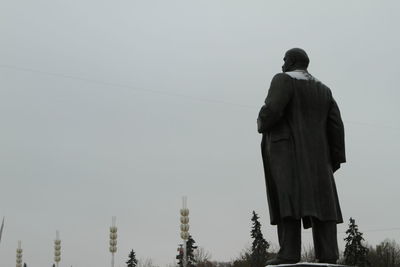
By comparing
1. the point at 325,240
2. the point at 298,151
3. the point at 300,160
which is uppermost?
the point at 298,151

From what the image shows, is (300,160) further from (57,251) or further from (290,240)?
(57,251)

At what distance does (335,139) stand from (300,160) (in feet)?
2.45

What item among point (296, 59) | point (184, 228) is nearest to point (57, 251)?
point (184, 228)

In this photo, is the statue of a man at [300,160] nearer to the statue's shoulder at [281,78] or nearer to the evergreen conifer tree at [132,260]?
the statue's shoulder at [281,78]

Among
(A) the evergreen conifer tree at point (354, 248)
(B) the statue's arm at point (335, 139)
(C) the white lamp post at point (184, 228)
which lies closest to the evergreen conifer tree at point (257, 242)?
(A) the evergreen conifer tree at point (354, 248)

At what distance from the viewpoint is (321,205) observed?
257 inches

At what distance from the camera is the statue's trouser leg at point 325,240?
641 cm

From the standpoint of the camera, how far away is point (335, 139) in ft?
23.0

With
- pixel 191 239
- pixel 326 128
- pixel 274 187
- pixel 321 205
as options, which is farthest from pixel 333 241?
pixel 191 239

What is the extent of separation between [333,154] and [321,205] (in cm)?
81

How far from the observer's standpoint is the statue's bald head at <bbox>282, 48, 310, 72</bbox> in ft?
23.6

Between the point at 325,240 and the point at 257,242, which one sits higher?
the point at 257,242

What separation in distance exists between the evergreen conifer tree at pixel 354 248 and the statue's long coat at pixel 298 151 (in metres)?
50.4

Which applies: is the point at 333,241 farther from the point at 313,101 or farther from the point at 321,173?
the point at 313,101
